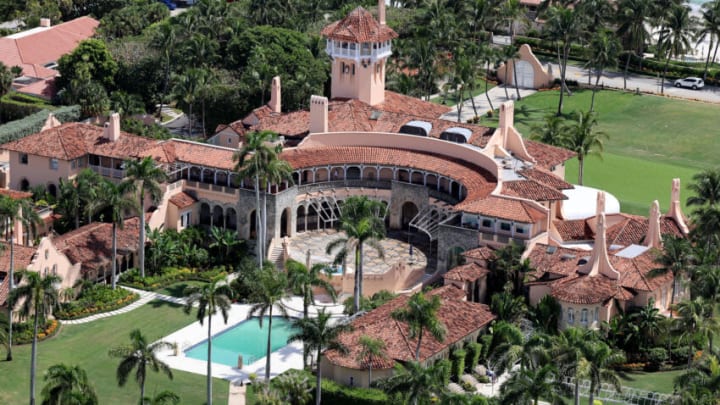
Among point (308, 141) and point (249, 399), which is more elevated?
point (308, 141)

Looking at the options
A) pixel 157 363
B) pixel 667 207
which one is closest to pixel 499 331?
pixel 157 363

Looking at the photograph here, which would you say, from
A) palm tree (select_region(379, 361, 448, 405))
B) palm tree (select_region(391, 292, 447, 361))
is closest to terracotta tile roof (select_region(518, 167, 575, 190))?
palm tree (select_region(391, 292, 447, 361))

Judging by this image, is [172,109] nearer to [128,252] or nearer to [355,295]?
[128,252]

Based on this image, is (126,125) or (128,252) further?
(126,125)

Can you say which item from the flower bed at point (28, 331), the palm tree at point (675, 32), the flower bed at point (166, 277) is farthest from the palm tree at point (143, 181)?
the palm tree at point (675, 32)

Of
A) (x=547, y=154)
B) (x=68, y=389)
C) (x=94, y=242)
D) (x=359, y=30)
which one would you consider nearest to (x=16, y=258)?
(x=94, y=242)
